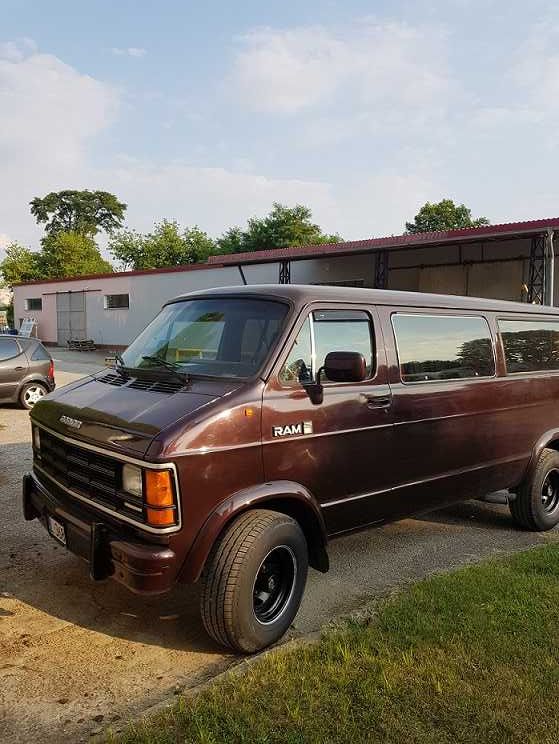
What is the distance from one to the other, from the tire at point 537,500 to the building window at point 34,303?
30.4m

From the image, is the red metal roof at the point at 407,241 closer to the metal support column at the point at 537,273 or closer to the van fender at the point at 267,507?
the metal support column at the point at 537,273

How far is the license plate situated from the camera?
3.47 metres

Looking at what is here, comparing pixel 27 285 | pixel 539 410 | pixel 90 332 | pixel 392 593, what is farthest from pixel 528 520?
pixel 27 285

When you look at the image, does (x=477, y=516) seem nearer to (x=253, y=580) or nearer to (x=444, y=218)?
(x=253, y=580)

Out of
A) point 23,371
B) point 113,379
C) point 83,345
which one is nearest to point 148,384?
point 113,379

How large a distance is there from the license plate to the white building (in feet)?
46.3

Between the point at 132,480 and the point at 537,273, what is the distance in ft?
53.6

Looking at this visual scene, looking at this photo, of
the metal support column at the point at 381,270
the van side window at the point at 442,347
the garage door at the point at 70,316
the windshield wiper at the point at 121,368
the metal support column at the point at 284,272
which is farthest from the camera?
the garage door at the point at 70,316

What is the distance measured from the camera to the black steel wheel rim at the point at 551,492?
5660mm

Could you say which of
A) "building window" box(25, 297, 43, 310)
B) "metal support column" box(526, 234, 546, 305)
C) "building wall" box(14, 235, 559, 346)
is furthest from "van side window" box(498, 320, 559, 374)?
"building window" box(25, 297, 43, 310)

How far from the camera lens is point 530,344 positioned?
5406 millimetres

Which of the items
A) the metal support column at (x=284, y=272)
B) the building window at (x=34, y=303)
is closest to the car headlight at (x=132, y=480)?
the metal support column at (x=284, y=272)

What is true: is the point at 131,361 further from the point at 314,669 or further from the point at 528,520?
the point at 528,520

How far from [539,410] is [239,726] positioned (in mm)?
3881
